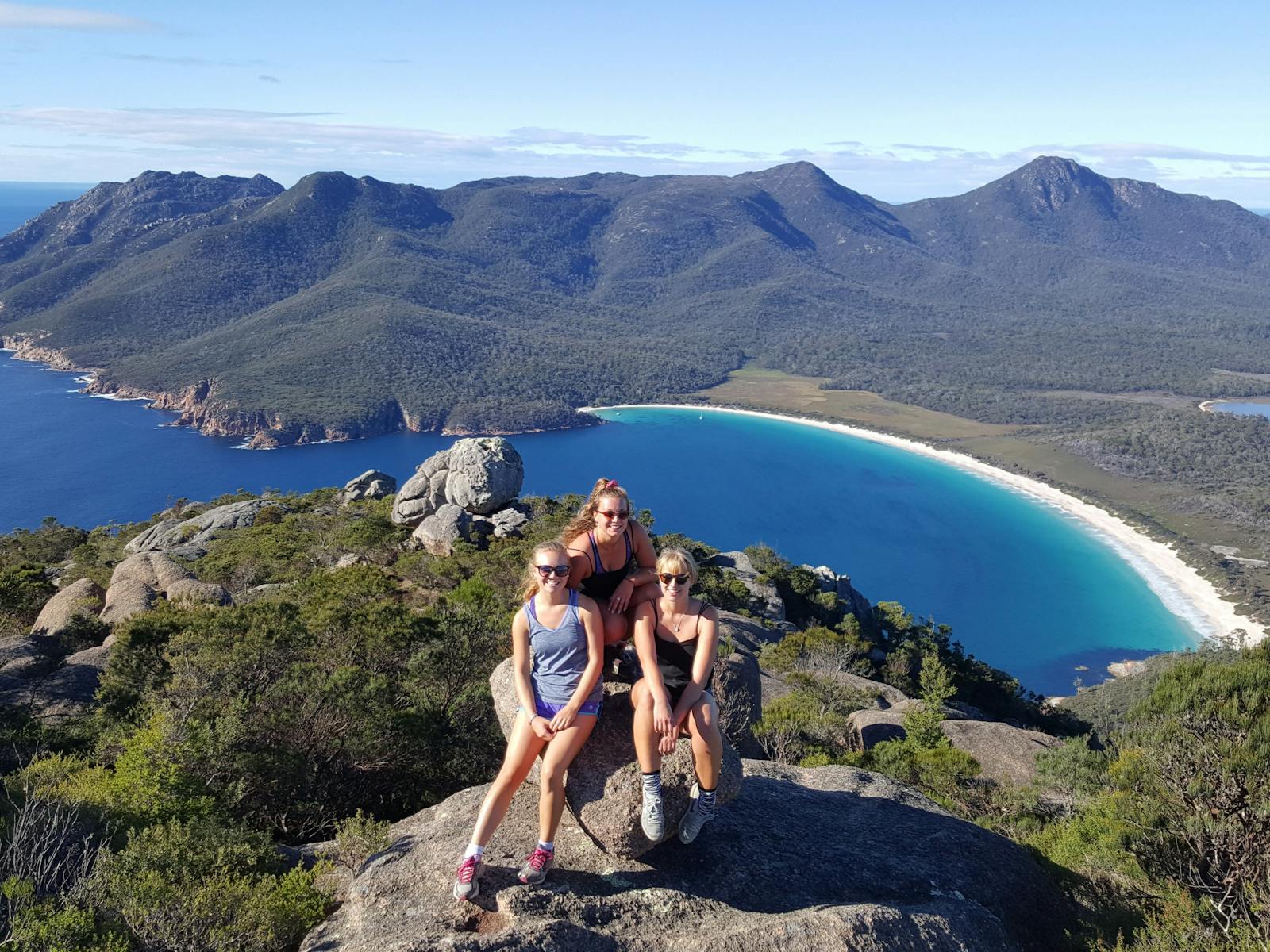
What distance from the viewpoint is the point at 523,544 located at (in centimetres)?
2730

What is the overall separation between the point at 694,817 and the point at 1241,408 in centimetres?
18792

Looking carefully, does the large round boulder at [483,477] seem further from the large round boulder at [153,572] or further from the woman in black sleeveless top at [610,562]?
the woman in black sleeveless top at [610,562]

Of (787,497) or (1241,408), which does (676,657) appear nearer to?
(787,497)

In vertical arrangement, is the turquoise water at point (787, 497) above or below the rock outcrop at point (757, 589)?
below

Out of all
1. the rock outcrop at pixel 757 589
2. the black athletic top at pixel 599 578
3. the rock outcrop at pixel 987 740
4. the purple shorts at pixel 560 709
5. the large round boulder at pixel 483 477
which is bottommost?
the rock outcrop at pixel 757 589

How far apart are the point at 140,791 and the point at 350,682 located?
3715mm

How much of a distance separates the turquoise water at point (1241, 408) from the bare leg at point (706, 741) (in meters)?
178

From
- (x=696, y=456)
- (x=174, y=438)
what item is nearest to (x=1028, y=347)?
(x=696, y=456)

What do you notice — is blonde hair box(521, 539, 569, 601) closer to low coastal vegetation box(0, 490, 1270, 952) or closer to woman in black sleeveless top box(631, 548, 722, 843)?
woman in black sleeveless top box(631, 548, 722, 843)

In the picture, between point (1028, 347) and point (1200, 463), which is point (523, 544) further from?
point (1028, 347)

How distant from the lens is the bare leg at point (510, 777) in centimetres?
576

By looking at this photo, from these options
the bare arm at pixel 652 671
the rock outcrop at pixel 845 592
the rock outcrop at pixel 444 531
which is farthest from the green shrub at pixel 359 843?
the rock outcrop at pixel 845 592

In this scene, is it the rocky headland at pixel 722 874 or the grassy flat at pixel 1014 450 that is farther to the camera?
the grassy flat at pixel 1014 450

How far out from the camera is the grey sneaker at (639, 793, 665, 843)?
601 centimetres
